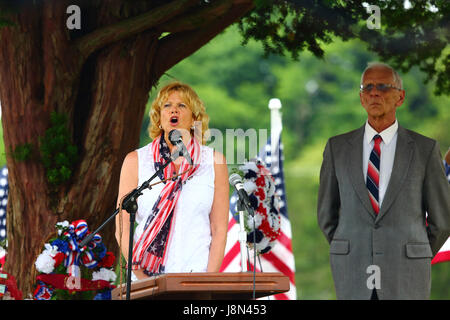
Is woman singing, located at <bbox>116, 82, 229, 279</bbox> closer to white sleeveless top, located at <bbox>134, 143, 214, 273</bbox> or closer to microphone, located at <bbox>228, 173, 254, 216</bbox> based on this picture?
white sleeveless top, located at <bbox>134, 143, 214, 273</bbox>

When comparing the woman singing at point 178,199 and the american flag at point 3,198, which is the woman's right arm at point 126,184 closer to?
the woman singing at point 178,199

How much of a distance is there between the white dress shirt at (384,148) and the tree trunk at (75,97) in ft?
6.49

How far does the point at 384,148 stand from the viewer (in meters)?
5.70

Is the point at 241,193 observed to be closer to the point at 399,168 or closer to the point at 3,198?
the point at 399,168

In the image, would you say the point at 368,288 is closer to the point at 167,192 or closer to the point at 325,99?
the point at 167,192

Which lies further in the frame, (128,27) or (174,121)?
(128,27)

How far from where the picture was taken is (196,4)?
288 inches

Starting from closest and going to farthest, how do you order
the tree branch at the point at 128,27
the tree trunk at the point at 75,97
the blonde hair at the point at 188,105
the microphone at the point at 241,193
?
the microphone at the point at 241,193 → the blonde hair at the point at 188,105 → the tree branch at the point at 128,27 → the tree trunk at the point at 75,97

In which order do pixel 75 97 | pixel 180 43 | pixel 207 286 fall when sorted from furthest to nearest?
pixel 180 43 < pixel 75 97 < pixel 207 286

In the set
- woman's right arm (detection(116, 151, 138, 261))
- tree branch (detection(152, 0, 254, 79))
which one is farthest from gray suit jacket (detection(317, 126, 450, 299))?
tree branch (detection(152, 0, 254, 79))

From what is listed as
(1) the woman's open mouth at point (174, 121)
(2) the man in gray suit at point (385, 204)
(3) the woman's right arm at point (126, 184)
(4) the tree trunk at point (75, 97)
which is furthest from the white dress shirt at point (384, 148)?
(4) the tree trunk at point (75, 97)

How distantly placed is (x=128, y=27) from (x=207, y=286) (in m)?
3.06

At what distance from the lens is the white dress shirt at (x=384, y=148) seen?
5.62 m

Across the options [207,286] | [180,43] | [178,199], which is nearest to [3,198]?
[180,43]
